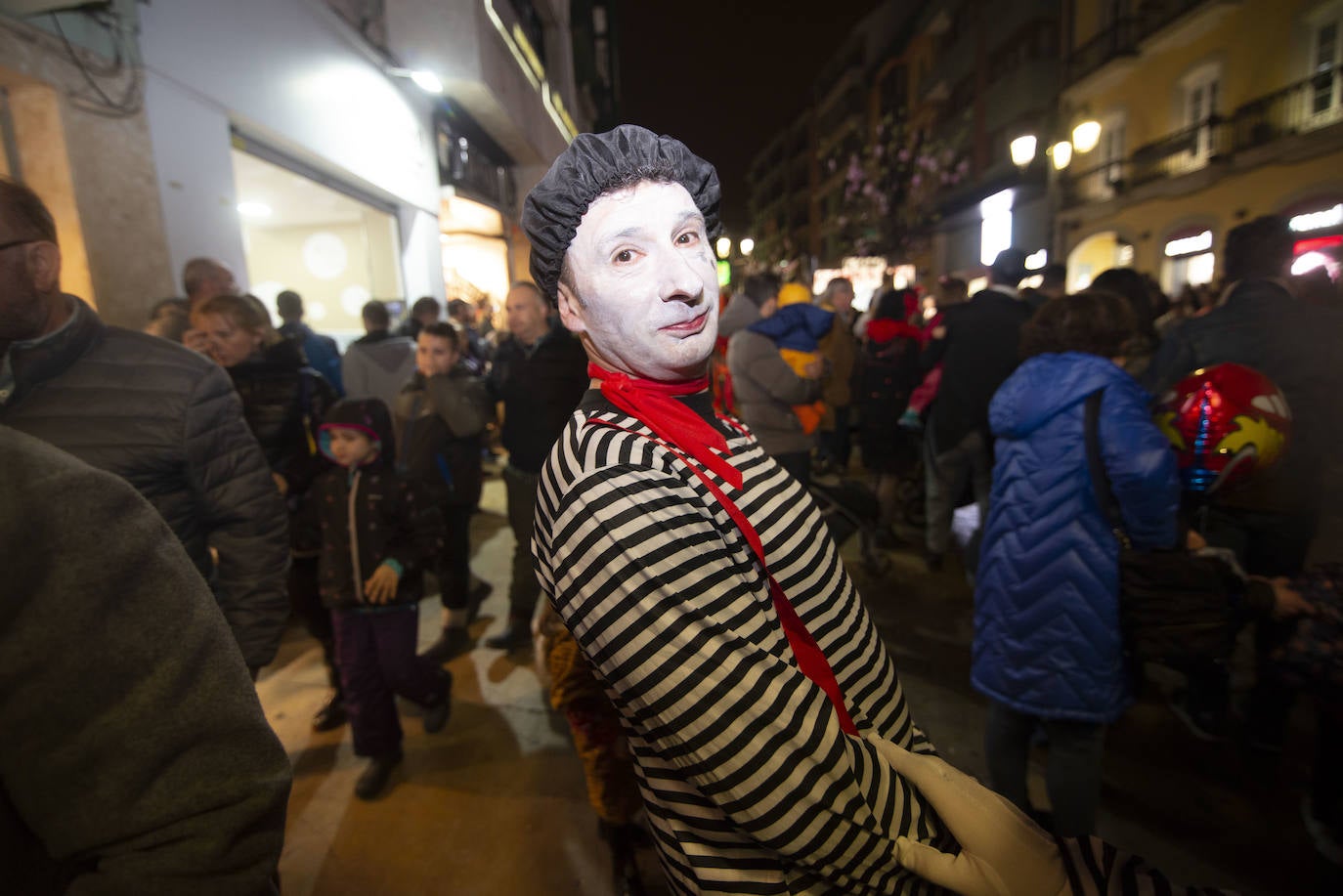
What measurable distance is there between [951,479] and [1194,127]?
1451 cm

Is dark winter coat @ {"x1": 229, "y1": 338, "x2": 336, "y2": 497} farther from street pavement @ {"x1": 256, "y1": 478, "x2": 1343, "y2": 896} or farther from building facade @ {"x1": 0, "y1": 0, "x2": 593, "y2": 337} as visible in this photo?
building facade @ {"x1": 0, "y1": 0, "x2": 593, "y2": 337}

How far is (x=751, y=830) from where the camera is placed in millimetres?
848

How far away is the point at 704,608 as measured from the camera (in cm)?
85

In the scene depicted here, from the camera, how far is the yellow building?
35.1 ft

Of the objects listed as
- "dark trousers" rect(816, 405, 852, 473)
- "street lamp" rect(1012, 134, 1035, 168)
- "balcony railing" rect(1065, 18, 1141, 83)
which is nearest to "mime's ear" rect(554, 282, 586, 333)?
"dark trousers" rect(816, 405, 852, 473)

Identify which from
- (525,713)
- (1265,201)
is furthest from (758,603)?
(1265,201)

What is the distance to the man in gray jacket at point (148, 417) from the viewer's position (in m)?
1.41

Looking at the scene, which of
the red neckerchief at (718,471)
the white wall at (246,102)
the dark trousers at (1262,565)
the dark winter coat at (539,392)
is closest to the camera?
the red neckerchief at (718,471)

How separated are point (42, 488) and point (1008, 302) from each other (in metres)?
4.30

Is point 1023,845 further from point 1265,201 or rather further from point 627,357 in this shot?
point 1265,201

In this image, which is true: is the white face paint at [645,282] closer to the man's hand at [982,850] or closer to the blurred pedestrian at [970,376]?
the man's hand at [982,850]

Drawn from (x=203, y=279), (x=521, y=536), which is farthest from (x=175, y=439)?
(x=203, y=279)

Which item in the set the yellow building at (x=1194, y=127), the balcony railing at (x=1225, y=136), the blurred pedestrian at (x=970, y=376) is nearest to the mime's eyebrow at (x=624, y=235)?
the blurred pedestrian at (x=970, y=376)

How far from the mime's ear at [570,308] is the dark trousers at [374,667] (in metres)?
2.16
